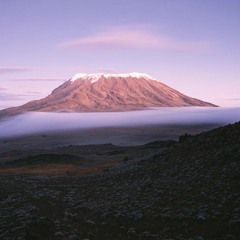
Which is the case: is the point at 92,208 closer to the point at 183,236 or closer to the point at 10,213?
the point at 10,213

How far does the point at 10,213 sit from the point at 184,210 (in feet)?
29.0

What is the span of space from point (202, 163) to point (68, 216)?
8.38m

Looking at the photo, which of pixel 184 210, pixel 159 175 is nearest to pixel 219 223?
pixel 184 210

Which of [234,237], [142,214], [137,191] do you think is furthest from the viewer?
[137,191]

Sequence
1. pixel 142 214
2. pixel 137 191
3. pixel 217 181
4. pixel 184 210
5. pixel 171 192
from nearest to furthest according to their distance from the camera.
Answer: pixel 184 210 < pixel 142 214 < pixel 217 181 < pixel 171 192 < pixel 137 191

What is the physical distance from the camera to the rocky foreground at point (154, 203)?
1416cm

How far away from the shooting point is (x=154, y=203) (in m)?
18.6

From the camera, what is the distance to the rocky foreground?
1416cm

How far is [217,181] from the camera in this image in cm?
1817

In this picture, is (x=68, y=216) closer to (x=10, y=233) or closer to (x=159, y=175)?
(x=10, y=233)

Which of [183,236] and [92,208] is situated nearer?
[183,236]

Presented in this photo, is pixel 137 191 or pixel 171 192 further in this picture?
pixel 137 191

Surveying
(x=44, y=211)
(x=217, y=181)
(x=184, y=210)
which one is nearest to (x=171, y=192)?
(x=217, y=181)

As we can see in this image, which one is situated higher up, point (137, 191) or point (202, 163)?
point (202, 163)
